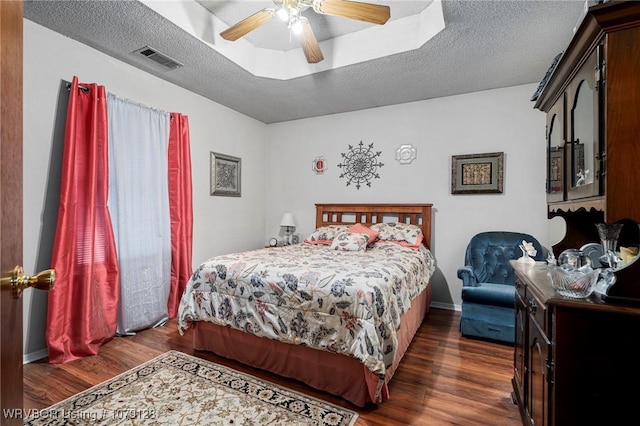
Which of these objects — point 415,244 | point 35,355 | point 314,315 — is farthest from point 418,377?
point 35,355

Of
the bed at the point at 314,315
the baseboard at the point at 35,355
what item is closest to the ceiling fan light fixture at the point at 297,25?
the bed at the point at 314,315

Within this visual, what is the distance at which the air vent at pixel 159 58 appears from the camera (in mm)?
2627

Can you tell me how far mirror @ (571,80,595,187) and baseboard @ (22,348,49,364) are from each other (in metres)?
3.67

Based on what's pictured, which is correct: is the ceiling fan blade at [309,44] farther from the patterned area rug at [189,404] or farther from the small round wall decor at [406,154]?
the patterned area rug at [189,404]

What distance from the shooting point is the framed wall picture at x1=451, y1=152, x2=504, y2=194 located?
3385 mm

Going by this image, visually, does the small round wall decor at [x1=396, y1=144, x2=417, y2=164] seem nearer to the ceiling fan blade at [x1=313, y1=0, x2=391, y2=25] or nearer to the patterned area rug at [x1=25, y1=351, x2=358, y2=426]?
the ceiling fan blade at [x1=313, y1=0, x2=391, y2=25]

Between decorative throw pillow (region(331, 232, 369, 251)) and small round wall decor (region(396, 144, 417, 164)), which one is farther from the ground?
small round wall decor (region(396, 144, 417, 164))

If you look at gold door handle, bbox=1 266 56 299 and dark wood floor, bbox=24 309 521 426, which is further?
dark wood floor, bbox=24 309 521 426

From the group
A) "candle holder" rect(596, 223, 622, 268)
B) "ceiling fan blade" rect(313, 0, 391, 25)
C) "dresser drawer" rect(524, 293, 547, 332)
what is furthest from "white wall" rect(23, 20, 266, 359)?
"candle holder" rect(596, 223, 622, 268)

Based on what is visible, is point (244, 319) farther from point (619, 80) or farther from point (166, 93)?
point (166, 93)

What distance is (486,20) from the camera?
7.31 feet

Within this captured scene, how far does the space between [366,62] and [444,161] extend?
1.59 metres

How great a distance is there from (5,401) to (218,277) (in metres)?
1.68

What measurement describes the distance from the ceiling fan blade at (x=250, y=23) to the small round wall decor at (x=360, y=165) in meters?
2.27
